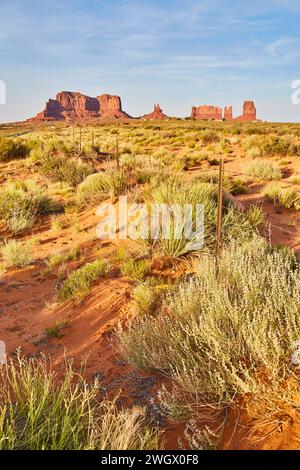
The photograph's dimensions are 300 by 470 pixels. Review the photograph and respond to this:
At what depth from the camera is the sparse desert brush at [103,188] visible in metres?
10.5

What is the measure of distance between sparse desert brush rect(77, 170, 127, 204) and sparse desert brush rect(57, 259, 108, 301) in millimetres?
4026

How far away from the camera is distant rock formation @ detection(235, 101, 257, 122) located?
170 m

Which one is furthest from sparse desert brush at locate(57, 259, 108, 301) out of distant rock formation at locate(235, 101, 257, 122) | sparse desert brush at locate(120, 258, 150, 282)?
distant rock formation at locate(235, 101, 257, 122)

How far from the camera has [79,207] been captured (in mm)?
10672

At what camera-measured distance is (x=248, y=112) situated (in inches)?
6732

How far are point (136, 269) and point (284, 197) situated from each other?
559cm

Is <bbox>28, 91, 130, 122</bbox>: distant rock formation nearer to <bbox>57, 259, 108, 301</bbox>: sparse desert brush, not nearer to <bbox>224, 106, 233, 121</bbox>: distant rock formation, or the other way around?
<bbox>224, 106, 233, 121</bbox>: distant rock formation

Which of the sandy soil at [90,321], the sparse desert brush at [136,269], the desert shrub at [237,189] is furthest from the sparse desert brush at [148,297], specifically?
the desert shrub at [237,189]

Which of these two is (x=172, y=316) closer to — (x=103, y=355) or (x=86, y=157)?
(x=103, y=355)

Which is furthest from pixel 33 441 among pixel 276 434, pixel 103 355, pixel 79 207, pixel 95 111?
pixel 95 111

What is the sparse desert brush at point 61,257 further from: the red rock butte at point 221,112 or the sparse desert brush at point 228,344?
the red rock butte at point 221,112

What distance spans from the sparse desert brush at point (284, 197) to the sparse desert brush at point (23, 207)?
5718mm

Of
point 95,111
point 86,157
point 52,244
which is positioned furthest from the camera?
point 95,111

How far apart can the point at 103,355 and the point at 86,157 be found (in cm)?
1381
